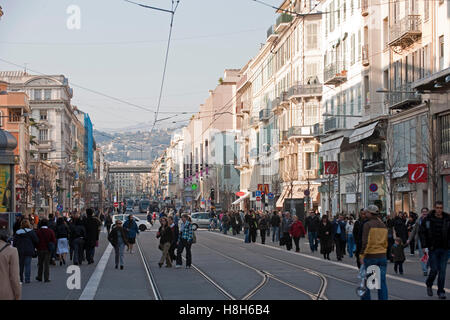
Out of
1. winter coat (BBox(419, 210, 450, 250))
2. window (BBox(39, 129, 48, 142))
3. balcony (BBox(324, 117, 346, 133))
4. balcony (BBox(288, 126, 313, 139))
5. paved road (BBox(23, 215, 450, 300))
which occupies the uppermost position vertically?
window (BBox(39, 129, 48, 142))

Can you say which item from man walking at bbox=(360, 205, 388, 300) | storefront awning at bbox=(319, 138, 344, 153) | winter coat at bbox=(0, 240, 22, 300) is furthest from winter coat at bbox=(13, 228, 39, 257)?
storefront awning at bbox=(319, 138, 344, 153)

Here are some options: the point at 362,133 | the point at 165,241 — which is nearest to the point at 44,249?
the point at 165,241

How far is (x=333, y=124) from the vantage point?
55.9 meters

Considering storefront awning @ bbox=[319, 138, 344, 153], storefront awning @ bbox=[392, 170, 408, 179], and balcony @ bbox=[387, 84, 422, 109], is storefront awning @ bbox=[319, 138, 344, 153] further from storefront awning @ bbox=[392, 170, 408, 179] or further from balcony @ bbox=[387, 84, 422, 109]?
balcony @ bbox=[387, 84, 422, 109]

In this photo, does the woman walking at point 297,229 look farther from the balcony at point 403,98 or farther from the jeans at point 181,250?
the jeans at point 181,250

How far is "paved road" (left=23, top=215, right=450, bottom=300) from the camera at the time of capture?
17.5 metres

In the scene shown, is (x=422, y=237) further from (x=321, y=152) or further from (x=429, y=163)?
(x=321, y=152)

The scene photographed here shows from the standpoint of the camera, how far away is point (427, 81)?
35344mm

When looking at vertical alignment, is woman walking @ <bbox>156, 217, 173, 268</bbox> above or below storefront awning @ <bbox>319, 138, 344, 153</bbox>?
below

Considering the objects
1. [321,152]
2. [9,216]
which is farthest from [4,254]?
[321,152]

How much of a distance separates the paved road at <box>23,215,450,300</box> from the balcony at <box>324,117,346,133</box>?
79.7 feet

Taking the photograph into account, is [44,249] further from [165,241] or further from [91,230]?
[91,230]

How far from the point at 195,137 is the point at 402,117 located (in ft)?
413

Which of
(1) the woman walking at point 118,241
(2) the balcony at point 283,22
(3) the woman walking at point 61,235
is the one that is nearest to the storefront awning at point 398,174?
(1) the woman walking at point 118,241
